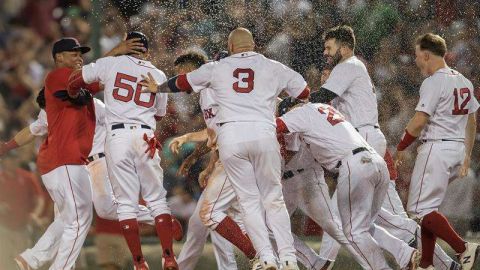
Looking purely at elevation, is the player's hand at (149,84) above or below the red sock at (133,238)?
above

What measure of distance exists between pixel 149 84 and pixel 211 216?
1.01 meters

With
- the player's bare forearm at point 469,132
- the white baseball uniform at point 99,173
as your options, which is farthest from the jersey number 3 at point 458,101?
the white baseball uniform at point 99,173

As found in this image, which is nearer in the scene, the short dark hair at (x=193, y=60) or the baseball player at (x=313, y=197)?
the baseball player at (x=313, y=197)

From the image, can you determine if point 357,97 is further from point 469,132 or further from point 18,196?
point 18,196

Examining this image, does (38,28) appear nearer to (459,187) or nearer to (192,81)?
(192,81)

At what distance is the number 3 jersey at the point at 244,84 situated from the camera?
24.3 ft

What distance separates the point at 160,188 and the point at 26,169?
237cm

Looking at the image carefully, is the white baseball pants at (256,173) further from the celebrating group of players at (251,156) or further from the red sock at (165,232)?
the red sock at (165,232)

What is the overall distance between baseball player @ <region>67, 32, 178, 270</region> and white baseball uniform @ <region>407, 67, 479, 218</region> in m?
1.81

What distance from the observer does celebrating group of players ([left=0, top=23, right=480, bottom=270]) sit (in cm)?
742

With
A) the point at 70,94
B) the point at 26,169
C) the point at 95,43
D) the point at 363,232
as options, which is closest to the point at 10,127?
the point at 26,169

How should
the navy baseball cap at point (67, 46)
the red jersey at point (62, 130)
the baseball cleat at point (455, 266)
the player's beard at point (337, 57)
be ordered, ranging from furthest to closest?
the player's beard at point (337, 57)
the navy baseball cap at point (67, 46)
the baseball cleat at point (455, 266)
the red jersey at point (62, 130)

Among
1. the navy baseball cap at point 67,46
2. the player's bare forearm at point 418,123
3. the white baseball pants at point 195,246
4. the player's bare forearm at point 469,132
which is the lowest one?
the white baseball pants at point 195,246

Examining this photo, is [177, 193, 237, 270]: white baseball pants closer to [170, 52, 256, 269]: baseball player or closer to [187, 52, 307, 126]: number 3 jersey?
[170, 52, 256, 269]: baseball player
